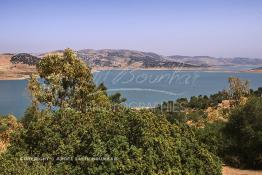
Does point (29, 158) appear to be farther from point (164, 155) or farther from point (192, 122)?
point (192, 122)

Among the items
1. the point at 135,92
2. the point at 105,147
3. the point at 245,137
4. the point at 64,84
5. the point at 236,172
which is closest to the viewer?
the point at 105,147

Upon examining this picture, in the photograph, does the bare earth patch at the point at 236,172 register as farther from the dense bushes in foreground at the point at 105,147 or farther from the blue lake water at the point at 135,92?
the blue lake water at the point at 135,92

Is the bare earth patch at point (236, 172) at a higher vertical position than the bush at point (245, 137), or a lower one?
lower

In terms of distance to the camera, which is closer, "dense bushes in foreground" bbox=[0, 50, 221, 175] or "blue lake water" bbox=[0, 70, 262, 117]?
"dense bushes in foreground" bbox=[0, 50, 221, 175]

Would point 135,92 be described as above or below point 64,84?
below

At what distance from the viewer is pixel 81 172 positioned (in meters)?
12.4

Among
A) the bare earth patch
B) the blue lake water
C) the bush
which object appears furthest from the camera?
the blue lake water

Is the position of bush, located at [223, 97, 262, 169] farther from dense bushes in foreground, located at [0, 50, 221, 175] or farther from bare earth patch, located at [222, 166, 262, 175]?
dense bushes in foreground, located at [0, 50, 221, 175]

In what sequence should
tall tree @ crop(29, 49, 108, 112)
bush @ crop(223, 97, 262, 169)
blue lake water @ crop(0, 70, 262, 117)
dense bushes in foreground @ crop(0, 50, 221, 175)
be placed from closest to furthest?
1. dense bushes in foreground @ crop(0, 50, 221, 175)
2. bush @ crop(223, 97, 262, 169)
3. tall tree @ crop(29, 49, 108, 112)
4. blue lake water @ crop(0, 70, 262, 117)

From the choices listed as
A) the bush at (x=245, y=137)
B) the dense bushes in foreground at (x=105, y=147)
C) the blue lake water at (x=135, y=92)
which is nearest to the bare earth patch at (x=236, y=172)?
the bush at (x=245, y=137)

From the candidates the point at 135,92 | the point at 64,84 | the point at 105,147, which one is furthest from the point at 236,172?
the point at 135,92

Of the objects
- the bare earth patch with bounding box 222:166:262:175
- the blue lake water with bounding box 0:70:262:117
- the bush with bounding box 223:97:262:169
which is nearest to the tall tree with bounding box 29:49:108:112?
the bush with bounding box 223:97:262:169

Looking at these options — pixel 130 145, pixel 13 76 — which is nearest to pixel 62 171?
pixel 130 145

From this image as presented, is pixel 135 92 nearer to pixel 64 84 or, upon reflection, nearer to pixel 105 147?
pixel 64 84
